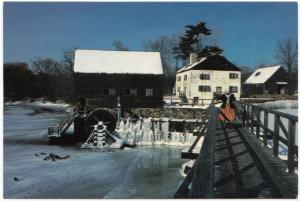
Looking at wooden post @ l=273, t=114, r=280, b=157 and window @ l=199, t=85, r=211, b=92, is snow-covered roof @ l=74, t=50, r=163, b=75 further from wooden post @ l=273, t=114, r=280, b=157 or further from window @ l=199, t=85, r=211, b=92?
wooden post @ l=273, t=114, r=280, b=157

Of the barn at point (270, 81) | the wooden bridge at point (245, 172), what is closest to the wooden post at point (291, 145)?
the wooden bridge at point (245, 172)

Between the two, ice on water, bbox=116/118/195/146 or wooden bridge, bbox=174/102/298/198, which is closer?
wooden bridge, bbox=174/102/298/198

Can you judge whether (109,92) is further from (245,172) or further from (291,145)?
(291,145)

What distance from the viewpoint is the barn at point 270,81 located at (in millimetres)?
52562

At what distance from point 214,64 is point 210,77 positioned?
5.52ft

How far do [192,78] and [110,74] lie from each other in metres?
15.0

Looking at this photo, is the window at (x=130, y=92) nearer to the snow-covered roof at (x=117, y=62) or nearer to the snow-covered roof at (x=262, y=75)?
the snow-covered roof at (x=117, y=62)

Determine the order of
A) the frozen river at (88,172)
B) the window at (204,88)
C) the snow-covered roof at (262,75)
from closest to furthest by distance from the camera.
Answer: the frozen river at (88,172) → the window at (204,88) → the snow-covered roof at (262,75)

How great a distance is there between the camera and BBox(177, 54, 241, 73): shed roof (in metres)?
47.4

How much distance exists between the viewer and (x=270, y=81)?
2101 inches

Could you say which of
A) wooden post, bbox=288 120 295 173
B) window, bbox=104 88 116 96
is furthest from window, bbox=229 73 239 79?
wooden post, bbox=288 120 295 173

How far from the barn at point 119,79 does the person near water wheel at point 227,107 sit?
2173 cm

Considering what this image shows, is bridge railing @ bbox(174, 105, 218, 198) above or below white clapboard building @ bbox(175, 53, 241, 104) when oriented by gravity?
below

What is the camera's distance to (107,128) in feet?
105
